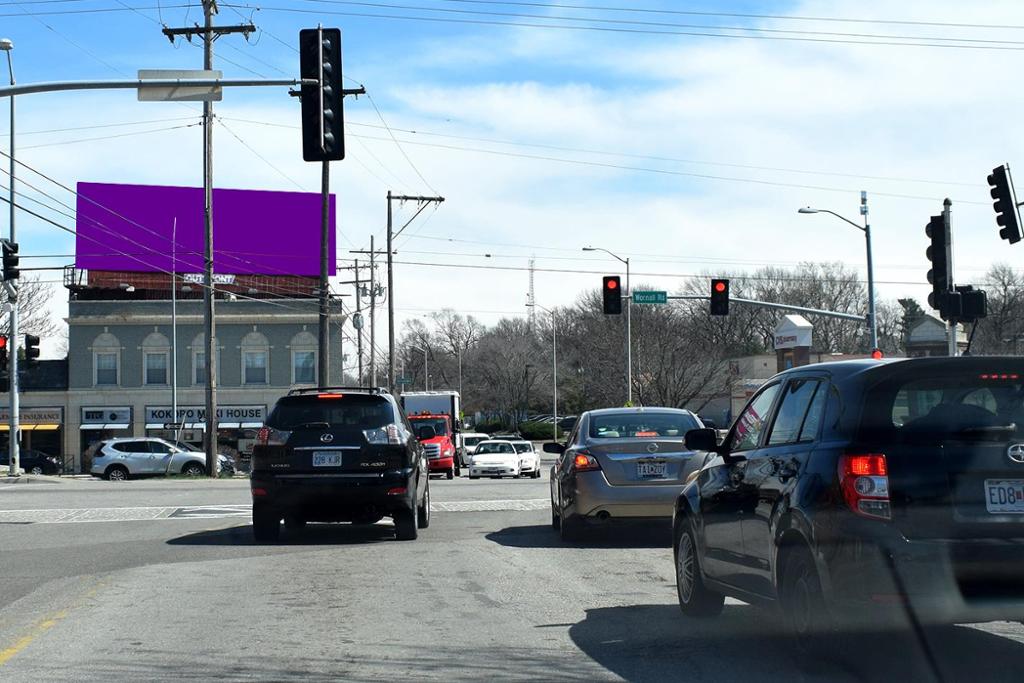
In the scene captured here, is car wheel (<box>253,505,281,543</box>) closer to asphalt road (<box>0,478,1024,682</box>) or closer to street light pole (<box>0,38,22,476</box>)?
asphalt road (<box>0,478,1024,682</box>)

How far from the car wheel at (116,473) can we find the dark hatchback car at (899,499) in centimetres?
3950

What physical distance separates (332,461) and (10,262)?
23.9 metres

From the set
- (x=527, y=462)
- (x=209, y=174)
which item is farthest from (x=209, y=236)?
(x=527, y=462)

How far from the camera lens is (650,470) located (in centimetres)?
1338

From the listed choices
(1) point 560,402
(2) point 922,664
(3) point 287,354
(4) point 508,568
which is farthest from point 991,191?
(1) point 560,402

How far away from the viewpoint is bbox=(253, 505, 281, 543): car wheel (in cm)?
1455

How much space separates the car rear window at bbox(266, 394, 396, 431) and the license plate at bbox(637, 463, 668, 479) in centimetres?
308

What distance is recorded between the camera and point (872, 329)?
3594 centimetres

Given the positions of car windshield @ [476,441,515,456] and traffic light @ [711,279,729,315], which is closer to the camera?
traffic light @ [711,279,729,315]

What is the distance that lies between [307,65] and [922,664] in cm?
1185

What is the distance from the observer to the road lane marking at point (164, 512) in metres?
17.9

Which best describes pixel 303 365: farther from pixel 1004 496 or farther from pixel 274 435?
pixel 1004 496

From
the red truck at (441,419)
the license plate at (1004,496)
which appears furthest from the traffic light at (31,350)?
the license plate at (1004,496)

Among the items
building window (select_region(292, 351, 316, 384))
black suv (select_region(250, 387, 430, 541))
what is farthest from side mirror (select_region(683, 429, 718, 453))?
building window (select_region(292, 351, 316, 384))
